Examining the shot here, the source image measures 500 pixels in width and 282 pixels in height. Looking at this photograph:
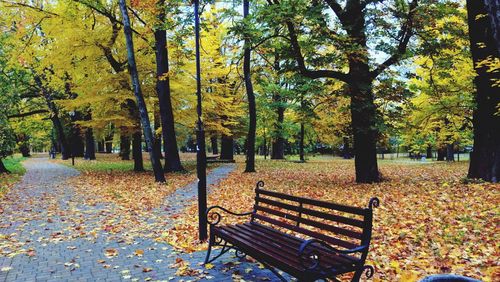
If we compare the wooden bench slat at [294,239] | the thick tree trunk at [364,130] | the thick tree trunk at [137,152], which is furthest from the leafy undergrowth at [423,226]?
the thick tree trunk at [137,152]

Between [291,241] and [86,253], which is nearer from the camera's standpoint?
[291,241]

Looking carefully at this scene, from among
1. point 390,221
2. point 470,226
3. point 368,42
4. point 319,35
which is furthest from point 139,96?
point 470,226

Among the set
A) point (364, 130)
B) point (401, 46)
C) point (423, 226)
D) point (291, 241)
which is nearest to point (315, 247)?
point (291, 241)

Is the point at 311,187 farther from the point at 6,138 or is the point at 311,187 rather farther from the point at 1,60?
the point at 1,60

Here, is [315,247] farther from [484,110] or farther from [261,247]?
[484,110]

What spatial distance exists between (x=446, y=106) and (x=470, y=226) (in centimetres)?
1319

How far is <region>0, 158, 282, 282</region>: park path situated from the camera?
16.9 feet

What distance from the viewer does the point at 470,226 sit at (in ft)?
21.3

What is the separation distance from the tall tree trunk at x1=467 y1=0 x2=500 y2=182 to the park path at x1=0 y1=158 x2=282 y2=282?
27.2 ft

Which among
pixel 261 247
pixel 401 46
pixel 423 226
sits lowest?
pixel 423 226

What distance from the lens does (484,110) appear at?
10.6 meters

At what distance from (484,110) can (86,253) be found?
1051 cm

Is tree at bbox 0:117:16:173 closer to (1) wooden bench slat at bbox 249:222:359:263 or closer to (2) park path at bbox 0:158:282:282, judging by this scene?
(2) park path at bbox 0:158:282:282

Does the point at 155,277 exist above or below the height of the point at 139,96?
below
